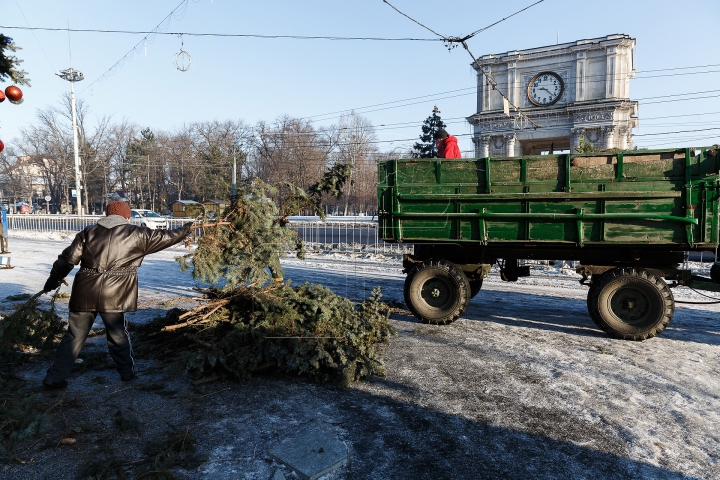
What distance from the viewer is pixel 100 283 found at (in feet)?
14.5

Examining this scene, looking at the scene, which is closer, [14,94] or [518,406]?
[518,406]

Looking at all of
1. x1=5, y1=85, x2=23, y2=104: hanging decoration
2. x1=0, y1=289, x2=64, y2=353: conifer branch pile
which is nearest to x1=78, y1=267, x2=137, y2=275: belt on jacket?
x1=0, y1=289, x2=64, y2=353: conifer branch pile

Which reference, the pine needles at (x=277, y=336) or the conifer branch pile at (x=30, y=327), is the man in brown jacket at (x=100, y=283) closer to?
the conifer branch pile at (x=30, y=327)

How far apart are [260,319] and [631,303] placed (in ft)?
16.8

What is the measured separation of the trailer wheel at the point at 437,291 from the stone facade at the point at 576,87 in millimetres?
27741

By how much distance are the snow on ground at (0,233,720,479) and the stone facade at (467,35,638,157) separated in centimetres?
2842

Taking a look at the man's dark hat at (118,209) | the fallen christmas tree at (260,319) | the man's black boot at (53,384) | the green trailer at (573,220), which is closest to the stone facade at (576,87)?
the green trailer at (573,220)

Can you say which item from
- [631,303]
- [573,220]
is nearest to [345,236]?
[573,220]

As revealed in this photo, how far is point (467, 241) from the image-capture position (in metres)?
6.93

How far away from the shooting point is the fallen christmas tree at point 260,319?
15.8 feet

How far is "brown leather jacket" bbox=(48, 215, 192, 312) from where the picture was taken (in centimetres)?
437

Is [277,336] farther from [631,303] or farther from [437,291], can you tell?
[631,303]

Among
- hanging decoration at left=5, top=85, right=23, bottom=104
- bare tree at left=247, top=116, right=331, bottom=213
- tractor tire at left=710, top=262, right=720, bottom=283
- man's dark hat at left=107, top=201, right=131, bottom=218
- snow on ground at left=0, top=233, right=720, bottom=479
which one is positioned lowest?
snow on ground at left=0, top=233, right=720, bottom=479

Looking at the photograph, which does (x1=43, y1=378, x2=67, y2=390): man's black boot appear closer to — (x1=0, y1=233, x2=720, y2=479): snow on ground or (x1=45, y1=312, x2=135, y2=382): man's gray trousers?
(x1=45, y1=312, x2=135, y2=382): man's gray trousers
